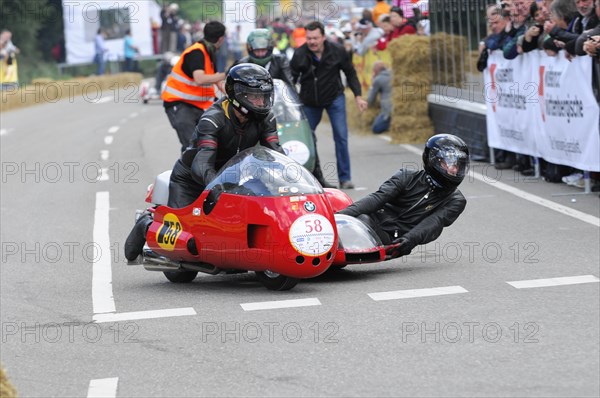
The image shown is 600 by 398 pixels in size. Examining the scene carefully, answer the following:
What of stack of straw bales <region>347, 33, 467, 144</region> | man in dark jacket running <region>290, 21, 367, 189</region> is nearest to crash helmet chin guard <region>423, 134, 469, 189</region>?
man in dark jacket running <region>290, 21, 367, 189</region>

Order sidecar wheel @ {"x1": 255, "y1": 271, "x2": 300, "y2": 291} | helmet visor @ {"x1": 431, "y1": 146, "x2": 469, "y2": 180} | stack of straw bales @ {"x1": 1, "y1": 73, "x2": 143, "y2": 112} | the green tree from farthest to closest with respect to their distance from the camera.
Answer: the green tree, stack of straw bales @ {"x1": 1, "y1": 73, "x2": 143, "y2": 112}, helmet visor @ {"x1": 431, "y1": 146, "x2": 469, "y2": 180}, sidecar wheel @ {"x1": 255, "y1": 271, "x2": 300, "y2": 291}

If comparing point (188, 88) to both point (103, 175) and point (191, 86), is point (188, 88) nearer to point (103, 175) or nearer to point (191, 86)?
point (191, 86)

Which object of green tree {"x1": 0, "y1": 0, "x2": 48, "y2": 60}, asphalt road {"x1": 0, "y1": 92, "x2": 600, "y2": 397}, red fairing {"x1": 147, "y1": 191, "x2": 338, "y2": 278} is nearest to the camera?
asphalt road {"x1": 0, "y1": 92, "x2": 600, "y2": 397}

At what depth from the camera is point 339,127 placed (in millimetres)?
15414

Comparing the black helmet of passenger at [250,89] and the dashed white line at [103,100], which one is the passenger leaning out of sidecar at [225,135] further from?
the dashed white line at [103,100]

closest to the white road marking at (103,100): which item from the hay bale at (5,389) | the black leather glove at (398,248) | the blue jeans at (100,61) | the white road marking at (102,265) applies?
the blue jeans at (100,61)

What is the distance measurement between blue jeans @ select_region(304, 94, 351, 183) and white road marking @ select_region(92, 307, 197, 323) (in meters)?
6.97

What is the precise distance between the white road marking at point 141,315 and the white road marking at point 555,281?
2284 millimetres

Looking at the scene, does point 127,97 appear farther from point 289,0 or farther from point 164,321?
point 164,321

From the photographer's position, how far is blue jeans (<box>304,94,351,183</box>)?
50.3ft

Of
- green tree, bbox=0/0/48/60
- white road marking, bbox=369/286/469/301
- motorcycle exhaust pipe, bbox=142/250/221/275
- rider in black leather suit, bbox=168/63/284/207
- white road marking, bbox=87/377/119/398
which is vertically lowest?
white road marking, bbox=369/286/469/301

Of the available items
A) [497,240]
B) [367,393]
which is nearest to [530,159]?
[497,240]

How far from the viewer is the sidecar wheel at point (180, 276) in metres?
9.80

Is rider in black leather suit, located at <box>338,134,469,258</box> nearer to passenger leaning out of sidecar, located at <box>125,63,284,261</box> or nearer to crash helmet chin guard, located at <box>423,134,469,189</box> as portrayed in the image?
crash helmet chin guard, located at <box>423,134,469,189</box>
